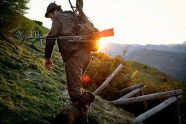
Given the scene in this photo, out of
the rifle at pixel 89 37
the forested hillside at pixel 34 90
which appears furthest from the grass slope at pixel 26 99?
the rifle at pixel 89 37

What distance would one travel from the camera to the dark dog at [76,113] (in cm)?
469

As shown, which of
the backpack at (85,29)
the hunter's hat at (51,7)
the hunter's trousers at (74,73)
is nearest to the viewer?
the hunter's trousers at (74,73)

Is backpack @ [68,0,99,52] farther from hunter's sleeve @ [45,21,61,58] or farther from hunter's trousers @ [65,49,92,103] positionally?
hunter's sleeve @ [45,21,61,58]

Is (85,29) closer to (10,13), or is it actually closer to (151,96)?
(151,96)

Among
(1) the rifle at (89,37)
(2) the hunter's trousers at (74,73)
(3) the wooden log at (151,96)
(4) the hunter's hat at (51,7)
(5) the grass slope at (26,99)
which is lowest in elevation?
(3) the wooden log at (151,96)

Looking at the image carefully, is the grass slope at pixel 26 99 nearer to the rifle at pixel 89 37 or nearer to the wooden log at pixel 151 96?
the wooden log at pixel 151 96

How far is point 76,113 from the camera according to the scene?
16.3 ft

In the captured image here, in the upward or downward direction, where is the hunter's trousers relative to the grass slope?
upward

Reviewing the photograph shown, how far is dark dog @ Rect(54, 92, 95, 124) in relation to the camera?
4691 mm

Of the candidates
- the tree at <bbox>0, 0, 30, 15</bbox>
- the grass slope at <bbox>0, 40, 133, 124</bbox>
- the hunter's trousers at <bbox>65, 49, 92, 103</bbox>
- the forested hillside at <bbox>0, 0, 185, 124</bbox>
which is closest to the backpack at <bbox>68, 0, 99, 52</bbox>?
the hunter's trousers at <bbox>65, 49, 92, 103</bbox>

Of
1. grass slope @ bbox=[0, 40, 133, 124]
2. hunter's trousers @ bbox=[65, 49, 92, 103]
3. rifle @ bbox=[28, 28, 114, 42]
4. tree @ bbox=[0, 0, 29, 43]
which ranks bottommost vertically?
Result: grass slope @ bbox=[0, 40, 133, 124]

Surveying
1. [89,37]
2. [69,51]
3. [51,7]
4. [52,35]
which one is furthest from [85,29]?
[51,7]

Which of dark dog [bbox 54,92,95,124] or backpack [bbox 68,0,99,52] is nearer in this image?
dark dog [bbox 54,92,95,124]

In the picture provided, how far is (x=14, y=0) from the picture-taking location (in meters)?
12.1
